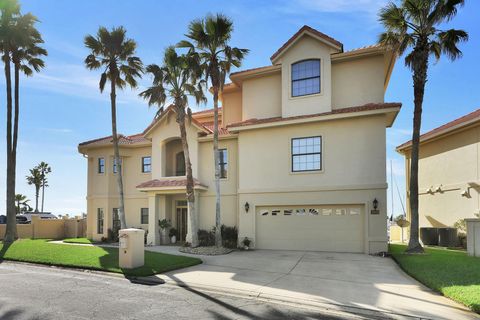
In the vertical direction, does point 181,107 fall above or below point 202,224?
above

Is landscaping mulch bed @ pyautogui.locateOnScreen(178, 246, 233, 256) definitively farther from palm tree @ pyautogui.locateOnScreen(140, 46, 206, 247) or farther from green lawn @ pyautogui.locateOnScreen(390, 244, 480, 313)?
green lawn @ pyautogui.locateOnScreen(390, 244, 480, 313)

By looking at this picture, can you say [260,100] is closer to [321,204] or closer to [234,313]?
[321,204]

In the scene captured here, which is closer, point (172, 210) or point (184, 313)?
point (184, 313)

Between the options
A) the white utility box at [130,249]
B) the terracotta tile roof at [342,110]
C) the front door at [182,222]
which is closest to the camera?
the white utility box at [130,249]

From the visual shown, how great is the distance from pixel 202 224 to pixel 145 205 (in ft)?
16.7

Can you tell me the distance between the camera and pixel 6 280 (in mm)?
10656

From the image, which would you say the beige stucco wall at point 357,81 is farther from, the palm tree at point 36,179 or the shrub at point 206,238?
the palm tree at point 36,179

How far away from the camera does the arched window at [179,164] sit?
73.8 ft

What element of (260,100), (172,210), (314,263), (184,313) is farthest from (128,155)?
(184,313)

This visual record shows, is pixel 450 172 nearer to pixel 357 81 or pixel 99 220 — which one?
pixel 357 81

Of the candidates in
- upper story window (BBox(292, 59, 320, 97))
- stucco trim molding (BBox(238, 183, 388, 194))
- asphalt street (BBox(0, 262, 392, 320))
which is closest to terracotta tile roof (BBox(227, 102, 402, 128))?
upper story window (BBox(292, 59, 320, 97))

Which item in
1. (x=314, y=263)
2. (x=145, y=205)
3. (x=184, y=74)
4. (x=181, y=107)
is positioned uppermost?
(x=184, y=74)

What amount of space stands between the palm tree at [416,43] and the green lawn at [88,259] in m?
10.4

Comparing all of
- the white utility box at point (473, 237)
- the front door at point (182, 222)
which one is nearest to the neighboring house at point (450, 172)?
the white utility box at point (473, 237)
